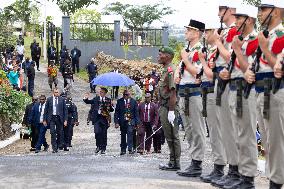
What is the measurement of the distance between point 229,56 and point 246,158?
1165 mm

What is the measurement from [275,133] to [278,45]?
87cm

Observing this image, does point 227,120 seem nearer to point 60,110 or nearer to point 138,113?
point 138,113

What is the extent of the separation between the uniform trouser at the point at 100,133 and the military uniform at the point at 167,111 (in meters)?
6.80

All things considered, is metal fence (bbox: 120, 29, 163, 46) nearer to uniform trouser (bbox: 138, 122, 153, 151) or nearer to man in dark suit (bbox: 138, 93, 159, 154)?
uniform trouser (bbox: 138, 122, 153, 151)

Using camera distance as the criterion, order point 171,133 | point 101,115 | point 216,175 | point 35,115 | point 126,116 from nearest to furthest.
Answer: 1. point 216,175
2. point 171,133
3. point 101,115
4. point 126,116
5. point 35,115

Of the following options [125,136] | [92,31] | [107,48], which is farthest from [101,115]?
[92,31]

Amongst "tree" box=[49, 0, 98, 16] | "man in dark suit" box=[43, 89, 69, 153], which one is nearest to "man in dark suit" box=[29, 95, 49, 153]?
"man in dark suit" box=[43, 89, 69, 153]

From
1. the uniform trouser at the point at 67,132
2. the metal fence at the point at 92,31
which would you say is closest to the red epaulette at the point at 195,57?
the uniform trouser at the point at 67,132

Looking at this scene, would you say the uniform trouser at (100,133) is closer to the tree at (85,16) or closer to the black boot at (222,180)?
the black boot at (222,180)

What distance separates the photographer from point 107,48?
42.0m

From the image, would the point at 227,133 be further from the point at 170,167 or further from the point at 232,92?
the point at 170,167

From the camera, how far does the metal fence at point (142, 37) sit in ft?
140

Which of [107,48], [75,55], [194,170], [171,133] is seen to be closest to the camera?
[194,170]

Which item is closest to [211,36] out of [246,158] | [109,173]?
[246,158]
